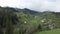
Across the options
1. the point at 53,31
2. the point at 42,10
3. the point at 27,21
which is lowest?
the point at 53,31

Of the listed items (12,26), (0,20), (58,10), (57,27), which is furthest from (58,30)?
(0,20)

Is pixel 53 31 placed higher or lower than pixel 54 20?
lower

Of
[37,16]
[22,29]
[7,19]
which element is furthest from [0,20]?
[37,16]

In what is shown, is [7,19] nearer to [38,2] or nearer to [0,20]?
[0,20]

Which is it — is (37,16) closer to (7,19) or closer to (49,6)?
(49,6)

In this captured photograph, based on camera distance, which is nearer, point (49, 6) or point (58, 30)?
point (58, 30)

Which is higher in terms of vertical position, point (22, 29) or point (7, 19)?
point (7, 19)

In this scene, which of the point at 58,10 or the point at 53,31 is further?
the point at 58,10
